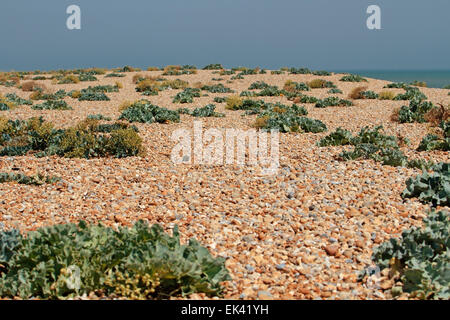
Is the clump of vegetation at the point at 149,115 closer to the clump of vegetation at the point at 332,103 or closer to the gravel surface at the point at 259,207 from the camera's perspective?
the gravel surface at the point at 259,207

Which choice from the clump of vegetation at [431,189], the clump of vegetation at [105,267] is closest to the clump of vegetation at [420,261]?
the clump of vegetation at [431,189]

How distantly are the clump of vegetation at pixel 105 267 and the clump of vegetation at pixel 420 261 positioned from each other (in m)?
1.62

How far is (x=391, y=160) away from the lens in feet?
24.8

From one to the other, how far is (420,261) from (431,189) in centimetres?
226

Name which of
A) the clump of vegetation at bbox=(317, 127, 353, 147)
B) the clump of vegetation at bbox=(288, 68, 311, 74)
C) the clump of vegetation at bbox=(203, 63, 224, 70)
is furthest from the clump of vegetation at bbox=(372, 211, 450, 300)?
the clump of vegetation at bbox=(203, 63, 224, 70)

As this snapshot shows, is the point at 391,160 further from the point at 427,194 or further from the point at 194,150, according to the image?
the point at 194,150

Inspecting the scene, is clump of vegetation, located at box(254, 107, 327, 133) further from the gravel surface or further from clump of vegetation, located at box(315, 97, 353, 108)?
clump of vegetation, located at box(315, 97, 353, 108)

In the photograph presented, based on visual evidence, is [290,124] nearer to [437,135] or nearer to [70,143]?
[437,135]

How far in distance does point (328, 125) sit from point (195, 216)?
7.56m

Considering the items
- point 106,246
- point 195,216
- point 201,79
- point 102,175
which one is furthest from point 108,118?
point 201,79

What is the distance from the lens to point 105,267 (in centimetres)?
393

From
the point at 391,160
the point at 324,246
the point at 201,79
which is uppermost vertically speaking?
the point at 201,79

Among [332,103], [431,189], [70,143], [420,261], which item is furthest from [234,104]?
[420,261]

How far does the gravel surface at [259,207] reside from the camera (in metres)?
4.35
